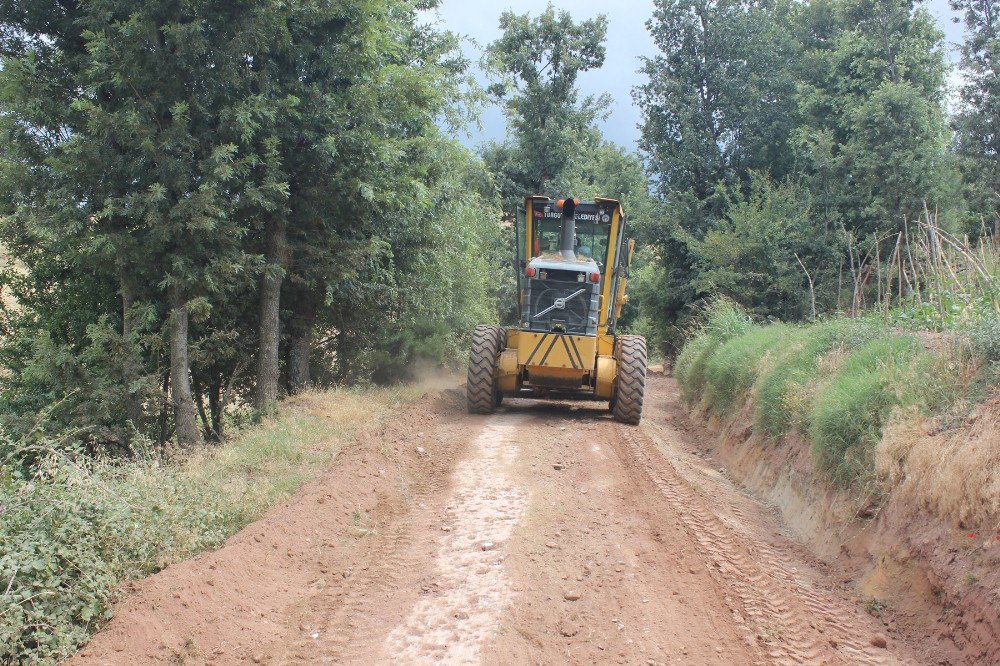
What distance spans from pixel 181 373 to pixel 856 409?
31.4ft

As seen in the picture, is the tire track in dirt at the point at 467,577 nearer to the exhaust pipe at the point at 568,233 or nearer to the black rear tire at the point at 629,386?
the black rear tire at the point at 629,386

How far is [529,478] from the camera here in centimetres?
855

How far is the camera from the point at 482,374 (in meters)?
12.6

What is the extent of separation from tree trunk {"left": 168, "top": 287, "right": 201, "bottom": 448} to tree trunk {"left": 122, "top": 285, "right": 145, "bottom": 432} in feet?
1.81

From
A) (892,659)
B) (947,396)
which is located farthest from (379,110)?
(892,659)

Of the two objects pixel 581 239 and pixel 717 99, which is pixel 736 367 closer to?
pixel 581 239

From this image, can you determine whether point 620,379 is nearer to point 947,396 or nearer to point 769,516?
point 769,516

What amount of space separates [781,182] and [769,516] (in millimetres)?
20565

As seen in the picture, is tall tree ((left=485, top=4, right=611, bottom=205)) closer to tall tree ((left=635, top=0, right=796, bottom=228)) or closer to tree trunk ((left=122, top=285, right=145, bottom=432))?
tall tree ((left=635, top=0, right=796, bottom=228))

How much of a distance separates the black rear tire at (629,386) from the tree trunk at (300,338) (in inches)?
247

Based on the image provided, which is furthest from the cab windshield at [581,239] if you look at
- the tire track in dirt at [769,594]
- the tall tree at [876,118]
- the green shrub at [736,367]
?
the tall tree at [876,118]

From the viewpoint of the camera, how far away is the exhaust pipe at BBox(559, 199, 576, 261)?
1306cm

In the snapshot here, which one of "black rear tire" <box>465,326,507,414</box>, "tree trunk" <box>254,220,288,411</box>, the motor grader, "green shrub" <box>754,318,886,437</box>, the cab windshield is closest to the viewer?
"green shrub" <box>754,318,886,437</box>

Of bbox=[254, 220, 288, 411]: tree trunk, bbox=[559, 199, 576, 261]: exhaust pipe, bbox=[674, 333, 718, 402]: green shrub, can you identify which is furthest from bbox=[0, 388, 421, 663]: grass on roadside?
bbox=[674, 333, 718, 402]: green shrub
